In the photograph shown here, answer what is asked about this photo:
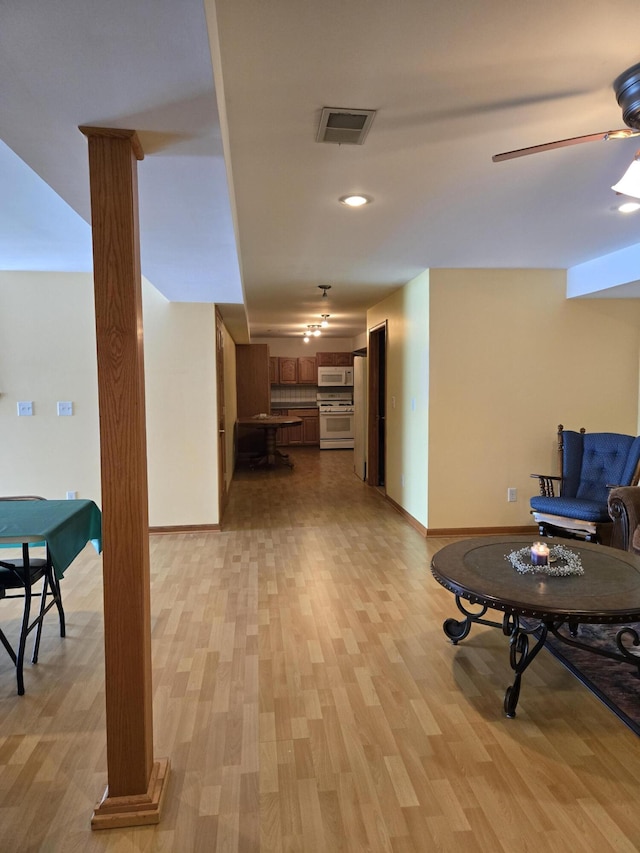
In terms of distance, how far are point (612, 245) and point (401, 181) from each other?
6.95 feet

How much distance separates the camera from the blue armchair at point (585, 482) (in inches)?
151

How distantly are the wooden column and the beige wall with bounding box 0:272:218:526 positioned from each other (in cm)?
312

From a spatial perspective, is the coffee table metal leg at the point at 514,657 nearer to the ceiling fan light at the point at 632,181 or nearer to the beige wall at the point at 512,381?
the ceiling fan light at the point at 632,181

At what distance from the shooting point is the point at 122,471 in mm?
1579

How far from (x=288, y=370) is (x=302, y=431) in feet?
4.25

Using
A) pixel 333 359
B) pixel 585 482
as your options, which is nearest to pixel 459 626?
pixel 585 482

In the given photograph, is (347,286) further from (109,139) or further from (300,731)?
(300,731)

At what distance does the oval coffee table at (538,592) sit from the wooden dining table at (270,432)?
557 cm

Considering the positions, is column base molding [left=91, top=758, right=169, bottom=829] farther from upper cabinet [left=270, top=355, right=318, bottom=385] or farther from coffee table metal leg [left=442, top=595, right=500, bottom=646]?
upper cabinet [left=270, top=355, right=318, bottom=385]

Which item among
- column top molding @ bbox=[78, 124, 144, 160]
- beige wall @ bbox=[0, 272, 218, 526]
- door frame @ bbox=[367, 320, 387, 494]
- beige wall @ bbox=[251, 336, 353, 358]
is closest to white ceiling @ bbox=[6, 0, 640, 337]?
column top molding @ bbox=[78, 124, 144, 160]

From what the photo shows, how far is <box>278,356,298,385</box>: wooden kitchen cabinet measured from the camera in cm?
1058

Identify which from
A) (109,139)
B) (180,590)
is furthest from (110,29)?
(180,590)

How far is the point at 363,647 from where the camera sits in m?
2.64

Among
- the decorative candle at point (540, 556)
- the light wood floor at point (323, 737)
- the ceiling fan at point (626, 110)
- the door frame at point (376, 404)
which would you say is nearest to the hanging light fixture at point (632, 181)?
the ceiling fan at point (626, 110)
